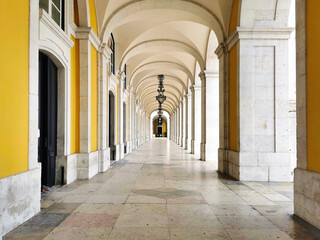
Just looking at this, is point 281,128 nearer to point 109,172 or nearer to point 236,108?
point 236,108

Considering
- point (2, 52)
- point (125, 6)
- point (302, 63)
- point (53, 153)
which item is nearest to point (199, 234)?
point (302, 63)

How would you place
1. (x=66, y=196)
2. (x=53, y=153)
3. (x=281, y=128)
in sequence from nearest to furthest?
(x=66, y=196)
(x=53, y=153)
(x=281, y=128)

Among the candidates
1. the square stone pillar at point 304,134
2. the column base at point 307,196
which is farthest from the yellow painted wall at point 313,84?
the column base at point 307,196

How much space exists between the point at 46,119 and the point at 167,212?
3.31 m

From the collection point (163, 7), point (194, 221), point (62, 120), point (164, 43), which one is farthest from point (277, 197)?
point (164, 43)

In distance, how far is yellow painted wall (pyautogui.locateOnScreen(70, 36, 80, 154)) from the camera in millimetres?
6762

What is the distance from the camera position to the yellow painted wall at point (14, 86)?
3.33 metres

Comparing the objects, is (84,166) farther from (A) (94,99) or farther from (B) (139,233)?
(B) (139,233)

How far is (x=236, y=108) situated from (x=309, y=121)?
11.2 ft

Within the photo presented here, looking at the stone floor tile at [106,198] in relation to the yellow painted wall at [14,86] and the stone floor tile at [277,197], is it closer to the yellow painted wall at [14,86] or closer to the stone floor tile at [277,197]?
the yellow painted wall at [14,86]

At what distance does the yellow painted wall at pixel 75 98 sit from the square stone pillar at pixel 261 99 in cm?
436

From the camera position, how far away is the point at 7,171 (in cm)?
340

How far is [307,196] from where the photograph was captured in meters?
3.82

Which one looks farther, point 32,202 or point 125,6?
point 125,6
